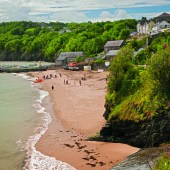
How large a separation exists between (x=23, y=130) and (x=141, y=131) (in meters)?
14.9

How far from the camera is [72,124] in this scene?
3994 cm

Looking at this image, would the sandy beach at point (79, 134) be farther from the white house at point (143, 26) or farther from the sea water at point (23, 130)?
the white house at point (143, 26)

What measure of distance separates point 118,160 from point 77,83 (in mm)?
48253

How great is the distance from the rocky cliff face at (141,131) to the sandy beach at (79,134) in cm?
90

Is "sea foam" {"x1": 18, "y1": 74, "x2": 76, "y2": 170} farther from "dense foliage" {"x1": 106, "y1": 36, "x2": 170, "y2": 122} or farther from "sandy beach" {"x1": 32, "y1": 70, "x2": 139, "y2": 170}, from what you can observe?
"dense foliage" {"x1": 106, "y1": 36, "x2": 170, "y2": 122}

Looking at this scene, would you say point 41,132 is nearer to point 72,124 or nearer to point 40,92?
point 72,124

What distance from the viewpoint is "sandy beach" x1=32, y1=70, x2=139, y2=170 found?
A: 93.5ft

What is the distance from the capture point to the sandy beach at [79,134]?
93.5 feet

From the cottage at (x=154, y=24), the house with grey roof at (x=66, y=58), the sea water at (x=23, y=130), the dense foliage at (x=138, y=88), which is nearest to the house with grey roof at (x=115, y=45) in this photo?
the cottage at (x=154, y=24)

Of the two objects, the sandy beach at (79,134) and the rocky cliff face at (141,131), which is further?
the sandy beach at (79,134)

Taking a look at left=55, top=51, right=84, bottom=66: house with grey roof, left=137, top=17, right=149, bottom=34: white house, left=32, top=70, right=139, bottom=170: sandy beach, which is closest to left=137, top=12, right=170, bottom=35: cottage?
left=137, top=17, right=149, bottom=34: white house

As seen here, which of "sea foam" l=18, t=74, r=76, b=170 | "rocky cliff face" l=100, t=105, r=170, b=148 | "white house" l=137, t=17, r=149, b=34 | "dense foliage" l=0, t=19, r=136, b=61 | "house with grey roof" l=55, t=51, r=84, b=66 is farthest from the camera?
"dense foliage" l=0, t=19, r=136, b=61

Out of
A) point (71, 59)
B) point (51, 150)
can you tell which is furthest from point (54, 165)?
point (71, 59)

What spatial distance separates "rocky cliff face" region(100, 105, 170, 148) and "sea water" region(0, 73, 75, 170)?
639cm
